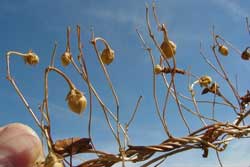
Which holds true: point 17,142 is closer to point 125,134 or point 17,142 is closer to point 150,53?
point 125,134

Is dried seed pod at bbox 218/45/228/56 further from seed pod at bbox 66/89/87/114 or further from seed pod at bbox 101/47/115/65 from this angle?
seed pod at bbox 66/89/87/114

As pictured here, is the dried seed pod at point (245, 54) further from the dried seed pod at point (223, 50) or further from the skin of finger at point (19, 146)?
the skin of finger at point (19, 146)

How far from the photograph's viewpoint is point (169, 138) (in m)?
0.44

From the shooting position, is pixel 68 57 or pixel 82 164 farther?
pixel 68 57

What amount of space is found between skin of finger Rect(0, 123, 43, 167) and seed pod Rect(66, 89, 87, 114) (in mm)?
50

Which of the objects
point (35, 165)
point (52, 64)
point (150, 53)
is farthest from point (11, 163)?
point (150, 53)

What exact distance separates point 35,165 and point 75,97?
0.27ft

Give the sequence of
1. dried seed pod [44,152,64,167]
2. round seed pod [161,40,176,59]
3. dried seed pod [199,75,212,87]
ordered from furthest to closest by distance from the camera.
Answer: dried seed pod [199,75,212,87] → round seed pod [161,40,176,59] → dried seed pod [44,152,64,167]

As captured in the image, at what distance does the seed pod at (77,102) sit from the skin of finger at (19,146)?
50mm

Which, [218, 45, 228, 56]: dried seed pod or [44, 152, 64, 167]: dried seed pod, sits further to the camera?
[218, 45, 228, 56]: dried seed pod

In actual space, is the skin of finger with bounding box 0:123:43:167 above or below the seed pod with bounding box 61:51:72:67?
below

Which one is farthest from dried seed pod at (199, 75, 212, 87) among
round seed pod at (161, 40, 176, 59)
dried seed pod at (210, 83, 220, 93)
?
round seed pod at (161, 40, 176, 59)

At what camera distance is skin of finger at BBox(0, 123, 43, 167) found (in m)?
0.37

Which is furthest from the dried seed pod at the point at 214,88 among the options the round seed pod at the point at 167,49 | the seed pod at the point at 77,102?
the seed pod at the point at 77,102
